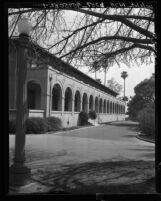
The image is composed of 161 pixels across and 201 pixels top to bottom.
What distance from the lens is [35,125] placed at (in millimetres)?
17734

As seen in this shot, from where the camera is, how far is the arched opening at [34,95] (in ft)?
74.0

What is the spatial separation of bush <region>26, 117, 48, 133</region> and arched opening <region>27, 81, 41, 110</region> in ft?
13.6

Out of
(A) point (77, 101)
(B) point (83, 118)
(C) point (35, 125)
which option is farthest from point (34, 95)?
(A) point (77, 101)

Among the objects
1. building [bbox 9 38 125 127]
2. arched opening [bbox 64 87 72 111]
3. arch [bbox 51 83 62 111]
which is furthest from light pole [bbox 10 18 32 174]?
arched opening [bbox 64 87 72 111]

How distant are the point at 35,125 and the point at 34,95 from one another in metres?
6.25

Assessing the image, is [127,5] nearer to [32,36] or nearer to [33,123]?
[32,36]

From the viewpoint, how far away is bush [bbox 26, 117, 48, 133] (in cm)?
1766

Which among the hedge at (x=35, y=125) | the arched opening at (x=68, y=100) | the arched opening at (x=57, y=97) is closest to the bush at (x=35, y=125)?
the hedge at (x=35, y=125)

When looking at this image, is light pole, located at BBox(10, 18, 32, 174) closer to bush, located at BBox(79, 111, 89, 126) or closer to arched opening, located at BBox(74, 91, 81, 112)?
bush, located at BBox(79, 111, 89, 126)

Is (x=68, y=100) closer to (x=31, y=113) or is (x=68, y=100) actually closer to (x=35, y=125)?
(x=31, y=113)

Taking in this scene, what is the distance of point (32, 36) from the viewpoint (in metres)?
5.83

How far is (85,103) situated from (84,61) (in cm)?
2502

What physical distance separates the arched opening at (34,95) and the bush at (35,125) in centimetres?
415
